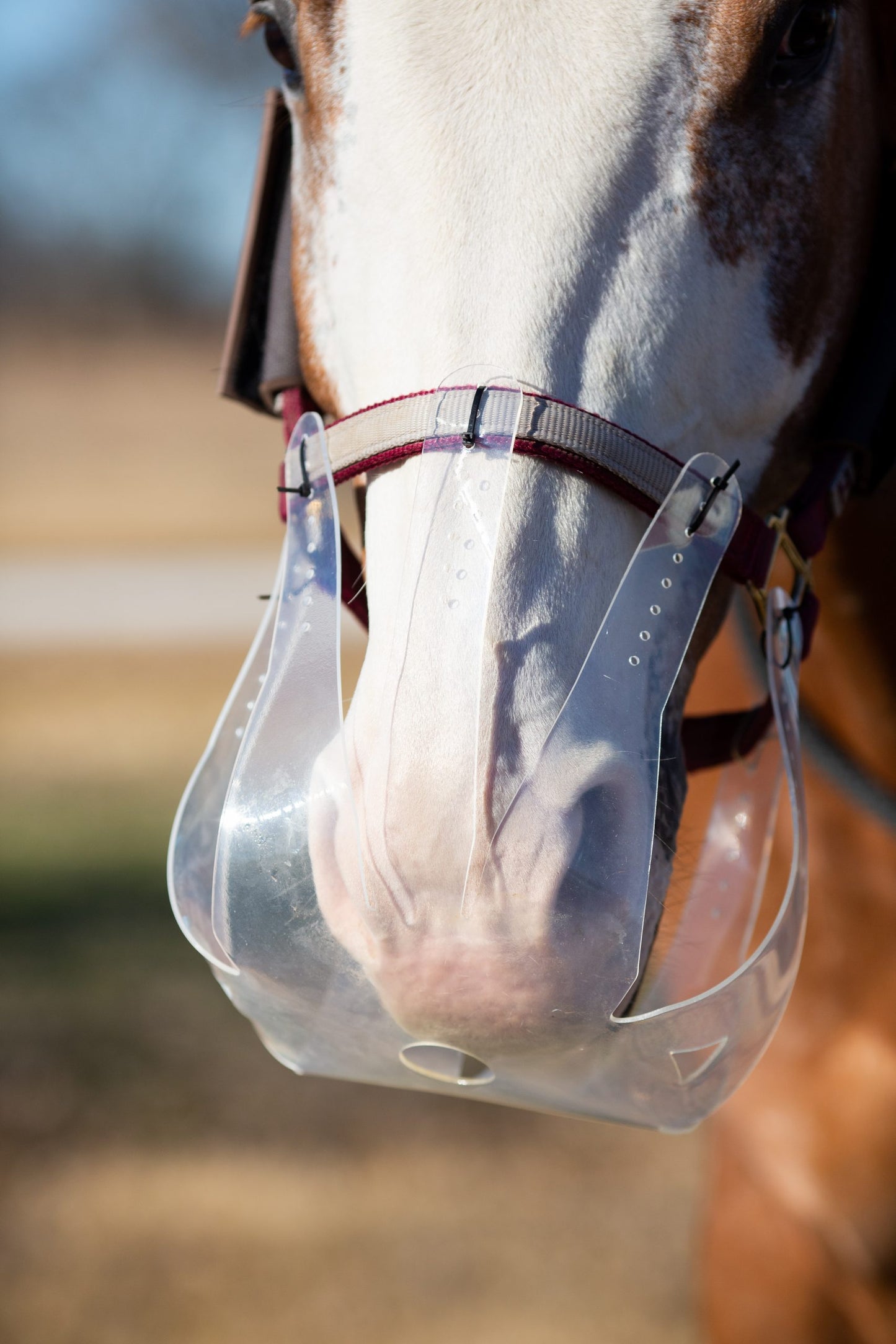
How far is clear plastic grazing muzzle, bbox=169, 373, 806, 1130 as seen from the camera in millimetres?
710

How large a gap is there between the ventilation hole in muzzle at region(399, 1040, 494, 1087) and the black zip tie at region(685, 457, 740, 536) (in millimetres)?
407

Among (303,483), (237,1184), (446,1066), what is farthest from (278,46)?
(237,1184)

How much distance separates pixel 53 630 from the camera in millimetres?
7875

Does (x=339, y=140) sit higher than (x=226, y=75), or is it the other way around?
(x=226, y=75)

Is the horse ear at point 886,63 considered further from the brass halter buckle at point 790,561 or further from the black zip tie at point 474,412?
the black zip tie at point 474,412

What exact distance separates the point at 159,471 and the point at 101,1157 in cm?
1126

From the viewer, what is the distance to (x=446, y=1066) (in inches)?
32.1

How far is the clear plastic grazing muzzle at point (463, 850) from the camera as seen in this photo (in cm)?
71

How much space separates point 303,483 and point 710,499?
12.4 inches

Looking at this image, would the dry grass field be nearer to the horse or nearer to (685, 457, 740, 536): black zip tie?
the horse

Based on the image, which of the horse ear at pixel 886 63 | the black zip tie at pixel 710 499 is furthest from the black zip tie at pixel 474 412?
the horse ear at pixel 886 63

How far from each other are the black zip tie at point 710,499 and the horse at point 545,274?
1.3 inches

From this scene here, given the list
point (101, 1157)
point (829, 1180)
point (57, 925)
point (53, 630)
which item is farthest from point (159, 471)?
point (829, 1180)

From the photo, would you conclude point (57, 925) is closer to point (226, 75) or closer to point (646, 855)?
point (226, 75)
